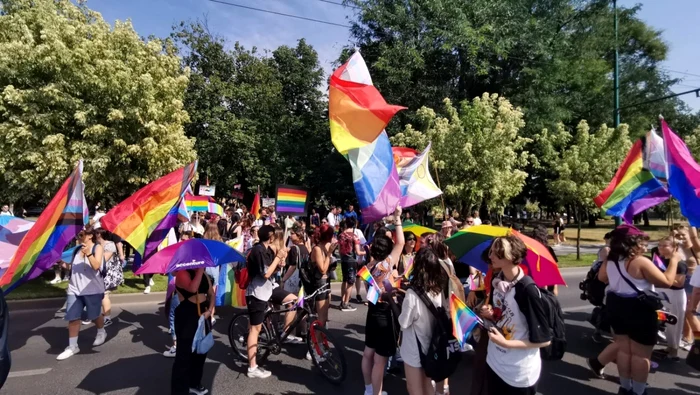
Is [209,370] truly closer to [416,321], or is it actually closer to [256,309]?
[256,309]

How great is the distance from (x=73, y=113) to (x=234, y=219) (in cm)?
638

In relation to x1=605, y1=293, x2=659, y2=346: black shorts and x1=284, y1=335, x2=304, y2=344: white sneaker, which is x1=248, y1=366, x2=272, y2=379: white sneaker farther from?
x1=605, y1=293, x2=659, y2=346: black shorts

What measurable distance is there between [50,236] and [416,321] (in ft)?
14.8

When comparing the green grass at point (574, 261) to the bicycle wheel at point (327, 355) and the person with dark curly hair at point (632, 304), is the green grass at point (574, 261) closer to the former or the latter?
the person with dark curly hair at point (632, 304)

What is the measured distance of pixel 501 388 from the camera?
3.08 metres

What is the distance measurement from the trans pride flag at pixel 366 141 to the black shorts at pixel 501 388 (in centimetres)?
220

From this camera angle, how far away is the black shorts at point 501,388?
299cm

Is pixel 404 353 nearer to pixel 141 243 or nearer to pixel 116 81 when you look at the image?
pixel 141 243

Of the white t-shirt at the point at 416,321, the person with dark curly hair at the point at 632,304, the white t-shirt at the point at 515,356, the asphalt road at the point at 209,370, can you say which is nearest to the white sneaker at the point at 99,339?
the asphalt road at the point at 209,370

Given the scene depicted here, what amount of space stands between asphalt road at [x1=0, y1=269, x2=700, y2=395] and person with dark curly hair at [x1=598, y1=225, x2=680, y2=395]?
67cm

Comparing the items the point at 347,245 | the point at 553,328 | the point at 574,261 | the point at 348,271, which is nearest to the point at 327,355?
the point at 553,328

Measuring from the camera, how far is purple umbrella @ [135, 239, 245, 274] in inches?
155

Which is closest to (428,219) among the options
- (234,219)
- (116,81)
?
(234,219)

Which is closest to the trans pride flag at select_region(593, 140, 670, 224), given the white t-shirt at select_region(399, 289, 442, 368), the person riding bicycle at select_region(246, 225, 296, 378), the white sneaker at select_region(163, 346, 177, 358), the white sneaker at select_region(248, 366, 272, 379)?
the white t-shirt at select_region(399, 289, 442, 368)
